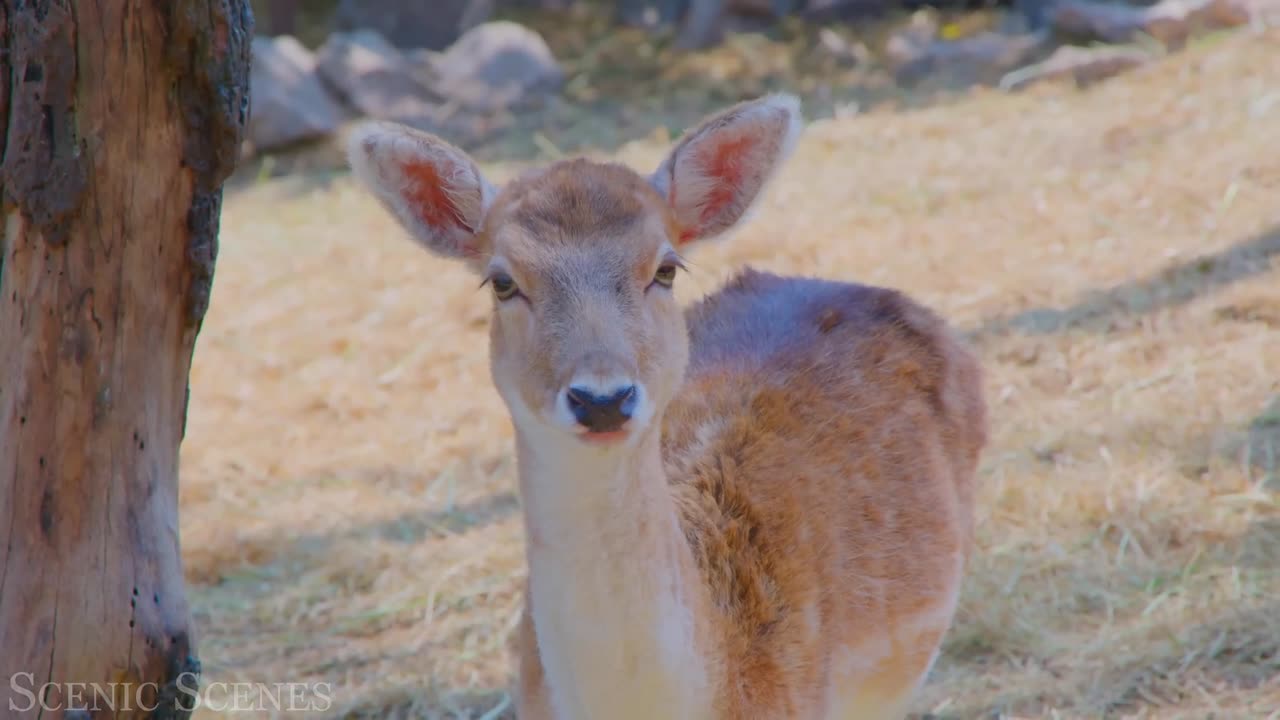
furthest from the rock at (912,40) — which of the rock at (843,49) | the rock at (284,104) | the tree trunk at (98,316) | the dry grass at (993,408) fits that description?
the tree trunk at (98,316)

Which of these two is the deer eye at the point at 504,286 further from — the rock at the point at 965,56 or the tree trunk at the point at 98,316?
the rock at the point at 965,56

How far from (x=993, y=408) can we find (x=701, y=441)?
2762mm

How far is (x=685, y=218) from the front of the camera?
12.9ft

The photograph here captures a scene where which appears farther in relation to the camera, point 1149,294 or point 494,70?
point 494,70

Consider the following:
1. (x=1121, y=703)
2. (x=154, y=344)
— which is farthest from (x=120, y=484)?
(x=1121, y=703)

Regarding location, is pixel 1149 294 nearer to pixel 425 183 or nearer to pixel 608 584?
pixel 425 183

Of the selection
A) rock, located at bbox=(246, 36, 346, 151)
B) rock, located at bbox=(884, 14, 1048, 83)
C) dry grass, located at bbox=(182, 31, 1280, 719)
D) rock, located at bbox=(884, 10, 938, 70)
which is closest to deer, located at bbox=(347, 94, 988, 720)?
dry grass, located at bbox=(182, 31, 1280, 719)

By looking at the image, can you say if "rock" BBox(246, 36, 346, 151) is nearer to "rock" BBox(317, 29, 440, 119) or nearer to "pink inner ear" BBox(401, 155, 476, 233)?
"rock" BBox(317, 29, 440, 119)

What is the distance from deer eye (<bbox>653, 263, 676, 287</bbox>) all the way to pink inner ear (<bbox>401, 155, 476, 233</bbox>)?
1.71 feet

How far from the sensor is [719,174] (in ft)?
12.9

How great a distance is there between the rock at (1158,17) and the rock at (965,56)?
256 millimetres

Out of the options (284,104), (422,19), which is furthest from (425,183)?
A: (422,19)

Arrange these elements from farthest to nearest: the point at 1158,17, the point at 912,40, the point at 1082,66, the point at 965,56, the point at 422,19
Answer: the point at 422,19 < the point at 912,40 < the point at 965,56 < the point at 1158,17 < the point at 1082,66

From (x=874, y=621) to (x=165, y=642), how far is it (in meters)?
1.81
